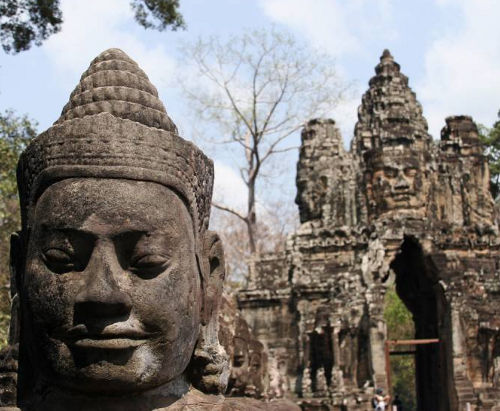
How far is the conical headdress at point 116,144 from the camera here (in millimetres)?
3322

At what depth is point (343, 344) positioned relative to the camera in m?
18.3

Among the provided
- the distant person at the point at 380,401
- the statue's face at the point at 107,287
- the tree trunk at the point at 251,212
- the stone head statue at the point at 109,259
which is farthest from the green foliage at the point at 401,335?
the statue's face at the point at 107,287

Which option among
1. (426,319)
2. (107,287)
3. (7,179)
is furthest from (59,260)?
(426,319)

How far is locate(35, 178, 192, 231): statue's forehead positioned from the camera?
3.22m

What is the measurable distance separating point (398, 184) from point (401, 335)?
13.6m

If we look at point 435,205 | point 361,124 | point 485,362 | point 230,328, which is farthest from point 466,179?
point 230,328

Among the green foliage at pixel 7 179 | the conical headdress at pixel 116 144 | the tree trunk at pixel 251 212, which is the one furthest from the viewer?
the tree trunk at pixel 251 212

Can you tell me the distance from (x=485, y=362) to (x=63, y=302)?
16384 mm

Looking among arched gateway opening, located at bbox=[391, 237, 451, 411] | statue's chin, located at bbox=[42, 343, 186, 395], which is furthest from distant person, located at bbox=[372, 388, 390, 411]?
statue's chin, located at bbox=[42, 343, 186, 395]

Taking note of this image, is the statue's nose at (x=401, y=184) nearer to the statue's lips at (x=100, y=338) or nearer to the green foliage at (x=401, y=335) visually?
the green foliage at (x=401, y=335)

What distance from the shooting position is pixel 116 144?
3.34 m

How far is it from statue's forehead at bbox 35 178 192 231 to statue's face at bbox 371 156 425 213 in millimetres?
16825

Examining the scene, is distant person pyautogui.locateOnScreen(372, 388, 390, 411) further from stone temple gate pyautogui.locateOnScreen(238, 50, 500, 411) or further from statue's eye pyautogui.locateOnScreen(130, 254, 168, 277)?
statue's eye pyautogui.locateOnScreen(130, 254, 168, 277)

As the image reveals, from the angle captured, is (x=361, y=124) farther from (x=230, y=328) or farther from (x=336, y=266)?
(x=230, y=328)
